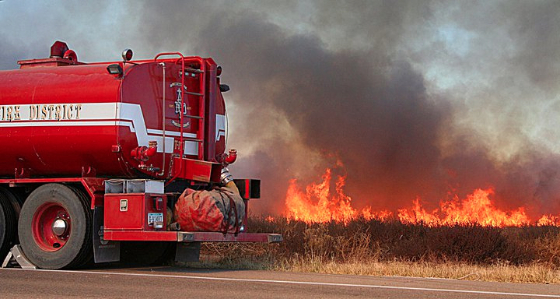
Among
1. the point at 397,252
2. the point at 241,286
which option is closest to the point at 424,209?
the point at 397,252

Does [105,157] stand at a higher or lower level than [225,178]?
higher

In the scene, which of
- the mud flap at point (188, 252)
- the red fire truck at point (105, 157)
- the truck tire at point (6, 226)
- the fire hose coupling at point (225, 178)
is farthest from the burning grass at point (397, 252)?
the truck tire at point (6, 226)

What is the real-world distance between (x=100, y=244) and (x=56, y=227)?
35.5 inches

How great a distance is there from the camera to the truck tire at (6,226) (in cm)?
Result: 1421

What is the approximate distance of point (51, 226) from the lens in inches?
545

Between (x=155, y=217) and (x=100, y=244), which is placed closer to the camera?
(x=155, y=217)

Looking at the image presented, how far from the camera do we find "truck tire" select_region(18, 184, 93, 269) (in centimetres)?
1312

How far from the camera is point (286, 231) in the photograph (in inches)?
727

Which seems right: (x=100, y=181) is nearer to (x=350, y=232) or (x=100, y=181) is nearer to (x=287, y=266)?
(x=287, y=266)

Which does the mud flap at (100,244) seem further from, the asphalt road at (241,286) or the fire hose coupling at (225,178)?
the fire hose coupling at (225,178)

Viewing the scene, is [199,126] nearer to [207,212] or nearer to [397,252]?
[207,212]

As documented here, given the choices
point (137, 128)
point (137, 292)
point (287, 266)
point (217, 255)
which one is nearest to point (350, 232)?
point (217, 255)

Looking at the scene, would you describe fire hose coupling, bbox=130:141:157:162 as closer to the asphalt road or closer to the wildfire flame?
the asphalt road

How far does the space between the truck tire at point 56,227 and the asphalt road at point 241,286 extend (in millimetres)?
791
